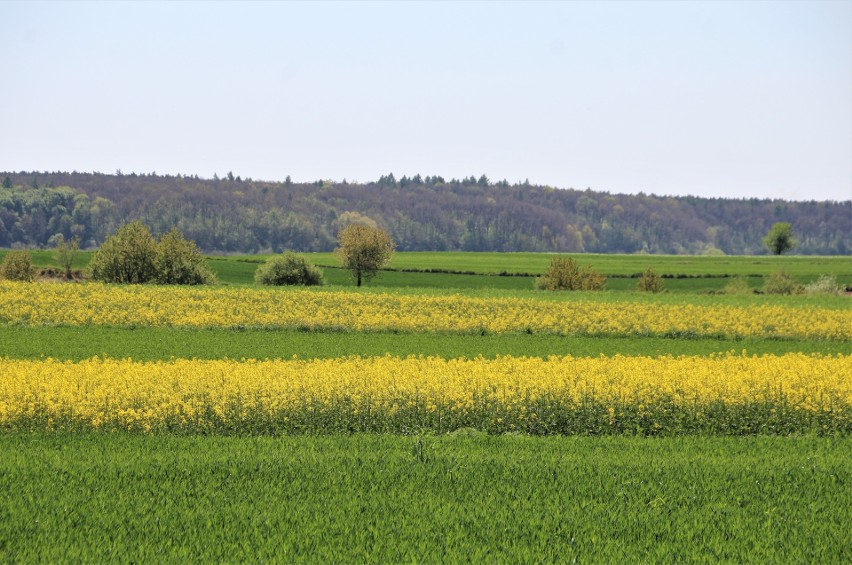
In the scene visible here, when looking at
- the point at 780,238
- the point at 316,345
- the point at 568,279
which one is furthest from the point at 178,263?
the point at 780,238

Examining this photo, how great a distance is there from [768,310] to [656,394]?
1081 inches

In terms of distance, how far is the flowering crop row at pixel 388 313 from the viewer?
37000 millimetres

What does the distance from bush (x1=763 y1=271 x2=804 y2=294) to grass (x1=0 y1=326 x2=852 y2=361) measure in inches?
1364

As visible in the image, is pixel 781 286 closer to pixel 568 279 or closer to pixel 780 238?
pixel 568 279

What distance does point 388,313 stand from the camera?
40.3 m

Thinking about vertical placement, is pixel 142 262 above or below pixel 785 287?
above

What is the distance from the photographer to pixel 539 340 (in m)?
34.0

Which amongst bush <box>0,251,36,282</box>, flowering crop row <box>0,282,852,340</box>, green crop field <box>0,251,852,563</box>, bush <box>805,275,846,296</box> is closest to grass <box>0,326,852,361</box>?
flowering crop row <box>0,282,852,340</box>

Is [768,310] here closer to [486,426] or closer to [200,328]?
[200,328]

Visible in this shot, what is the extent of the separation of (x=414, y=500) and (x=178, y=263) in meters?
48.1

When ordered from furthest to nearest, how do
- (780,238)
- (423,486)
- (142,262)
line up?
1. (780,238)
2. (142,262)
3. (423,486)

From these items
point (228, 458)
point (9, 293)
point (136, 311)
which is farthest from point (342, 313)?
point (228, 458)

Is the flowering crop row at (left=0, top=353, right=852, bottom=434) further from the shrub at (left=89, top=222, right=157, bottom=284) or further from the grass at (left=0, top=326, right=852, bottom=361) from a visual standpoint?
the shrub at (left=89, top=222, right=157, bottom=284)

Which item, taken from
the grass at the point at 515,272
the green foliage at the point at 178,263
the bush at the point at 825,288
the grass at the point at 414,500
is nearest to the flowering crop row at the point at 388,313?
the green foliage at the point at 178,263
